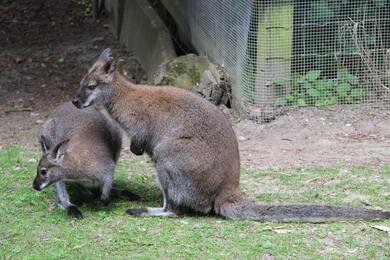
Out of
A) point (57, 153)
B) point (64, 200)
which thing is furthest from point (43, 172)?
point (64, 200)

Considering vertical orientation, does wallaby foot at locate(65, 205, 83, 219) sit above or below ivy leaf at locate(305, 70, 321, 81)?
below

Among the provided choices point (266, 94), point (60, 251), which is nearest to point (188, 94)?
point (60, 251)

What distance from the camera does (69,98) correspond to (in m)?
10.5

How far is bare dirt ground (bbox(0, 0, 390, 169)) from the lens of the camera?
7.98 m

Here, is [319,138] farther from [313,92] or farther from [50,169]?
[50,169]

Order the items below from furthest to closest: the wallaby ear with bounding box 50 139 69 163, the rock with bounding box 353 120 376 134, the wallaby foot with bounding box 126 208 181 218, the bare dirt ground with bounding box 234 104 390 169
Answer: the rock with bounding box 353 120 376 134
the bare dirt ground with bounding box 234 104 390 169
the wallaby ear with bounding box 50 139 69 163
the wallaby foot with bounding box 126 208 181 218

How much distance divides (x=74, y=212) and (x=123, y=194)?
61 centimetres

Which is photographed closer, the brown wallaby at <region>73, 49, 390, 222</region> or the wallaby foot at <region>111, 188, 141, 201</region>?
the brown wallaby at <region>73, 49, 390, 222</region>

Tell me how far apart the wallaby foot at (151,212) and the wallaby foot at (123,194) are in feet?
1.63

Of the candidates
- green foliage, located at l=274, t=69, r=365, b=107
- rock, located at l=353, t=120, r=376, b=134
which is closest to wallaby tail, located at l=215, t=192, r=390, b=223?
rock, located at l=353, t=120, r=376, b=134

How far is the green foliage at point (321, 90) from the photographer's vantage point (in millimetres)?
8811

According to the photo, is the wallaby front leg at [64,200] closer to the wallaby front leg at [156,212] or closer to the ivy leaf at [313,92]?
the wallaby front leg at [156,212]

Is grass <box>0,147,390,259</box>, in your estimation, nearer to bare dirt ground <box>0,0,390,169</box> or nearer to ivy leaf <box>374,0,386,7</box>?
bare dirt ground <box>0,0,390,169</box>

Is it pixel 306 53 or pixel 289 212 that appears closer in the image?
pixel 289 212
